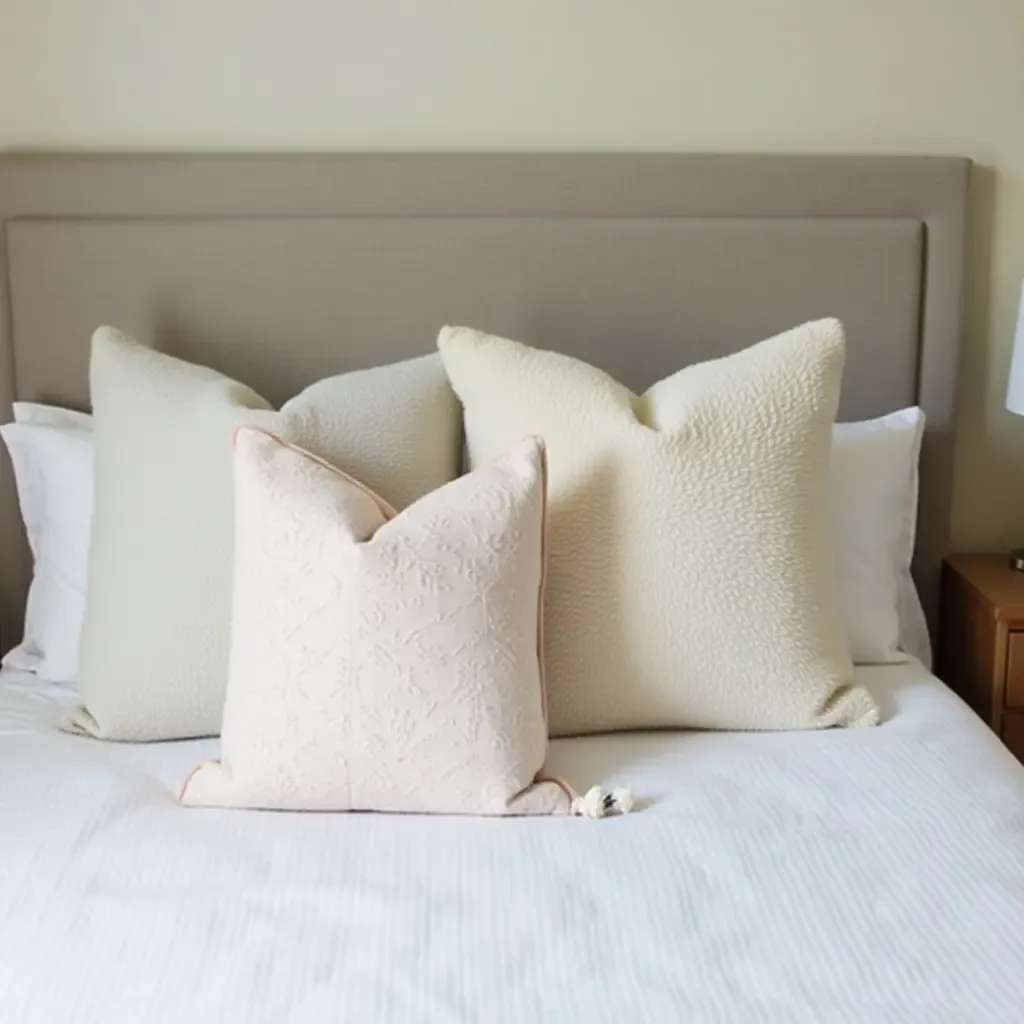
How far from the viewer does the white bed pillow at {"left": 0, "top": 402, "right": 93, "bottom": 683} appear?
6.33 feet

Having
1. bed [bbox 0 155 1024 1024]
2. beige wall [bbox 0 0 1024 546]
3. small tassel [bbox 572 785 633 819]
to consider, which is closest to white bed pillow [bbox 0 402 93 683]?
bed [bbox 0 155 1024 1024]

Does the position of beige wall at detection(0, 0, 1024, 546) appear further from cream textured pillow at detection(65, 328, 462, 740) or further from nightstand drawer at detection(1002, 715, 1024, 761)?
nightstand drawer at detection(1002, 715, 1024, 761)

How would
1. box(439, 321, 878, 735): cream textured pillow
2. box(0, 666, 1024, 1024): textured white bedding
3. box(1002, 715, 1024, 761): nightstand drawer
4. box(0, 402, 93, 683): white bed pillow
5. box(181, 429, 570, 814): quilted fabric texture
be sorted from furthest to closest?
1. box(1002, 715, 1024, 761): nightstand drawer
2. box(0, 402, 93, 683): white bed pillow
3. box(439, 321, 878, 735): cream textured pillow
4. box(181, 429, 570, 814): quilted fabric texture
5. box(0, 666, 1024, 1024): textured white bedding

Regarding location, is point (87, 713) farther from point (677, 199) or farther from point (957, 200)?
point (957, 200)

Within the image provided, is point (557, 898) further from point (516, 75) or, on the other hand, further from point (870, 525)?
point (516, 75)

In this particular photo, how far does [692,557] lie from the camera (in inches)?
65.8

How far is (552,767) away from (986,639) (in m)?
0.81

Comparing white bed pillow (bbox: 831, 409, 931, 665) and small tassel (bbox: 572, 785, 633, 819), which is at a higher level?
white bed pillow (bbox: 831, 409, 931, 665)

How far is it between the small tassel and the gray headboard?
81 centimetres

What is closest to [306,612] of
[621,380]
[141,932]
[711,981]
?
[141,932]

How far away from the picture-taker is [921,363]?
7.00 ft

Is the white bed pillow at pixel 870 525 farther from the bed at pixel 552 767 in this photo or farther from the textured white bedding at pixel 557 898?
the textured white bedding at pixel 557 898

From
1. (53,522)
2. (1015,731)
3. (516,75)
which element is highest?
(516,75)

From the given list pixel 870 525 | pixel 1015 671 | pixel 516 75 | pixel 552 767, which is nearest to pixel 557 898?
pixel 552 767
